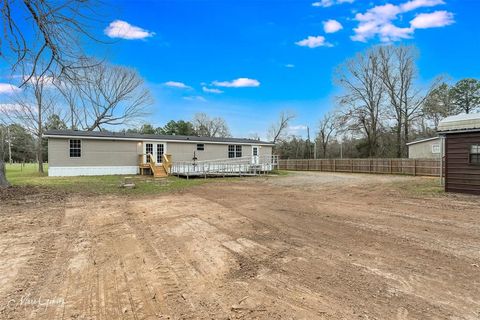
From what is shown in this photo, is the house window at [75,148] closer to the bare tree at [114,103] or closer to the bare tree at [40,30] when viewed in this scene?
the bare tree at [114,103]

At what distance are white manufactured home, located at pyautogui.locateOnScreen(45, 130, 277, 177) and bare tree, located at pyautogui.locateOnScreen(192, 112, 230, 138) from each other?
29.5m

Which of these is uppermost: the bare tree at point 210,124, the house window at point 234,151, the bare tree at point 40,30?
the bare tree at point 210,124

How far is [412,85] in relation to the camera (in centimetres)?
2992

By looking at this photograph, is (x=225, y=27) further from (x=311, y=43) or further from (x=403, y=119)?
(x=403, y=119)

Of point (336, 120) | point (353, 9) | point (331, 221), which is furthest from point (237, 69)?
point (331, 221)

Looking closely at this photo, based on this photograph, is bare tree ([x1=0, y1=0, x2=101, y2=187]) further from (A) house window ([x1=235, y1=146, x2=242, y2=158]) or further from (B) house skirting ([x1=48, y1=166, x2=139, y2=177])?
(A) house window ([x1=235, y1=146, x2=242, y2=158])

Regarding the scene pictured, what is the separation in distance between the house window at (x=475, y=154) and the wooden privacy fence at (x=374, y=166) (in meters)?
11.3

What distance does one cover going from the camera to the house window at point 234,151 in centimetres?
2465

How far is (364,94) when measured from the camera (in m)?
31.7

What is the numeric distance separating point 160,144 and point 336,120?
22.1m

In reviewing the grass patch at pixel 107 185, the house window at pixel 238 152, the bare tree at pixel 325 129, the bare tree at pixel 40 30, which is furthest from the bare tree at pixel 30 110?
the bare tree at pixel 325 129

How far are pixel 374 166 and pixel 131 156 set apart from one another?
20.0 metres

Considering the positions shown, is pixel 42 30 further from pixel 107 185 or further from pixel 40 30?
pixel 107 185

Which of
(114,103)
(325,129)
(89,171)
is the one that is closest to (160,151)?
(89,171)
